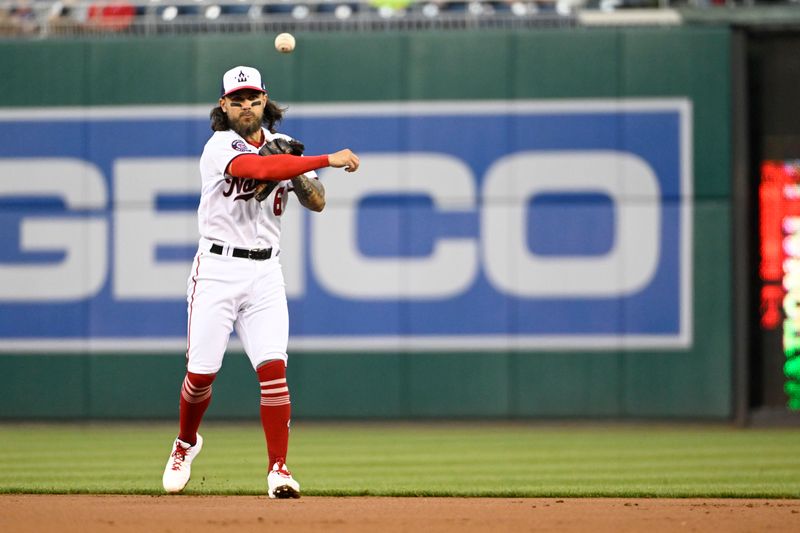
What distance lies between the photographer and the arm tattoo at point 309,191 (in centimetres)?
662

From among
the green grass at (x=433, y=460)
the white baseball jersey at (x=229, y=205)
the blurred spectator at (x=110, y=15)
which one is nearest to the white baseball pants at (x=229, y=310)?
the white baseball jersey at (x=229, y=205)

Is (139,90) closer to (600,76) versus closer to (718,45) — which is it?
(600,76)

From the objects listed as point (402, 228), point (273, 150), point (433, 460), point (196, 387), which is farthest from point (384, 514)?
point (402, 228)

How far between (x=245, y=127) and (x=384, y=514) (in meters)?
2.02

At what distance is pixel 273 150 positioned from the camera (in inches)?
262

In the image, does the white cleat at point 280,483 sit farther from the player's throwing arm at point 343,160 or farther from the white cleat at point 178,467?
the player's throwing arm at point 343,160

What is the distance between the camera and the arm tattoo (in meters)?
6.62

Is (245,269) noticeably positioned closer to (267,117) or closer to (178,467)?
(267,117)

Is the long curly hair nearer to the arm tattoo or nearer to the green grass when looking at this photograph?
the arm tattoo

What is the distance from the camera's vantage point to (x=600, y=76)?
41.4 ft

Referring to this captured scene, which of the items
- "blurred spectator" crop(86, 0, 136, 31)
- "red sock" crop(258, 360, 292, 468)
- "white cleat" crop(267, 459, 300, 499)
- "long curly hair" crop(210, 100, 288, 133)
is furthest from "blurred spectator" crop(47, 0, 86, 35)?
"white cleat" crop(267, 459, 300, 499)

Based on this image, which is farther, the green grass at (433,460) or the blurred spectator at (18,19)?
the blurred spectator at (18,19)

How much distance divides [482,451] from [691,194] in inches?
146

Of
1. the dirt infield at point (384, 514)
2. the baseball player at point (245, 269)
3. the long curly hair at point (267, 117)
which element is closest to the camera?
the dirt infield at point (384, 514)
